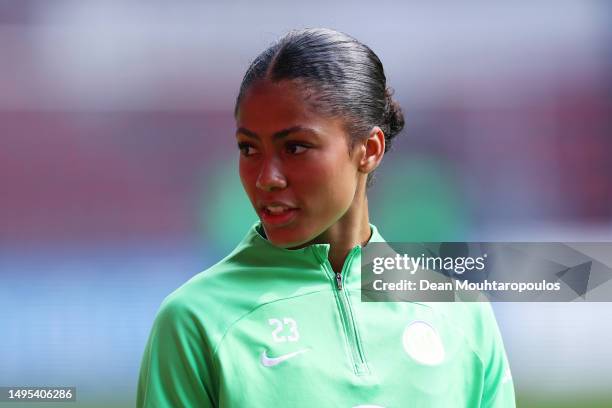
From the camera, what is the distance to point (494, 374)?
1492mm

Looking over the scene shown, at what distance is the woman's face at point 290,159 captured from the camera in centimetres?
130

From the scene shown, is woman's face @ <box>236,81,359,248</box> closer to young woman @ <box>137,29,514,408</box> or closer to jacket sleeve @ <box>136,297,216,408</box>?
young woman @ <box>137,29,514,408</box>

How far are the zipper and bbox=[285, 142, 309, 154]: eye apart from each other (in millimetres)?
240

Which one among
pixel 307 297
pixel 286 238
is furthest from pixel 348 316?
pixel 286 238

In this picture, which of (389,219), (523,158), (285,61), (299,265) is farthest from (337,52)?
(523,158)

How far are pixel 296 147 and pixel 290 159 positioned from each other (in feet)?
0.07

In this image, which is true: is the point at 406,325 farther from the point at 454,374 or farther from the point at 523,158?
the point at 523,158

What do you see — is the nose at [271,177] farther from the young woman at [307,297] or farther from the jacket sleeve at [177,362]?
the jacket sleeve at [177,362]

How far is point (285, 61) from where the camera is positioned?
1.32 m

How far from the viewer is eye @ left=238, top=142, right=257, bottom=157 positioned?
1.34 meters

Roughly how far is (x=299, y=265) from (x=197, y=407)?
0.31 m

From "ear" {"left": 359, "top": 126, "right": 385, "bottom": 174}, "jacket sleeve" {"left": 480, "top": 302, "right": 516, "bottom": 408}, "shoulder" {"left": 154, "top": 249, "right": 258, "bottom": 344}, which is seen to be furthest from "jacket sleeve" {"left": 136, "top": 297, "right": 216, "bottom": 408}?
"jacket sleeve" {"left": 480, "top": 302, "right": 516, "bottom": 408}

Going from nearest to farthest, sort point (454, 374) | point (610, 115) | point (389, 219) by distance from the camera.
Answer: point (454, 374), point (389, 219), point (610, 115)

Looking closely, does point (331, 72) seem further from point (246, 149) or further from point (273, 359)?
point (273, 359)
